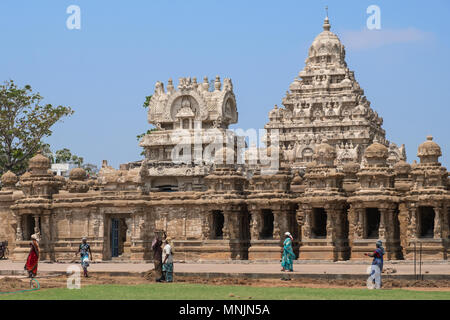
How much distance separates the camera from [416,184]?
46.7m

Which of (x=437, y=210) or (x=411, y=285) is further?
(x=437, y=210)

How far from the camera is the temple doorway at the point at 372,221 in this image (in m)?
48.0

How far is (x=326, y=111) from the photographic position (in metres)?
84.4

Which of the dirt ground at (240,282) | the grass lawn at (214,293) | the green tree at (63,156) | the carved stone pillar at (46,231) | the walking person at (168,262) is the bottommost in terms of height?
the grass lawn at (214,293)

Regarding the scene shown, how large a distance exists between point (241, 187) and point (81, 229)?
879cm

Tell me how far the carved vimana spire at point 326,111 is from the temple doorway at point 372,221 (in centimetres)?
3136

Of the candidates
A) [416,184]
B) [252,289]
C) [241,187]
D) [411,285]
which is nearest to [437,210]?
[416,184]

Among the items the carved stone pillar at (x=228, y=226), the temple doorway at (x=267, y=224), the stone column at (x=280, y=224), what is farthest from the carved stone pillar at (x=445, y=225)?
the carved stone pillar at (x=228, y=226)

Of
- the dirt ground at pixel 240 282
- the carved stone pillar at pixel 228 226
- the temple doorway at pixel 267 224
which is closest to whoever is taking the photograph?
the dirt ground at pixel 240 282

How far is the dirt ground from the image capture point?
3241 centimetres

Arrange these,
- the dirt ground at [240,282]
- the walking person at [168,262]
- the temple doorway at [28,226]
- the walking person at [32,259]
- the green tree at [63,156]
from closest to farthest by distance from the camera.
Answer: the dirt ground at [240,282]
the walking person at [168,262]
the walking person at [32,259]
the temple doorway at [28,226]
the green tree at [63,156]

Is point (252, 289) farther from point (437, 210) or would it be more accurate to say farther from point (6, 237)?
point (6, 237)

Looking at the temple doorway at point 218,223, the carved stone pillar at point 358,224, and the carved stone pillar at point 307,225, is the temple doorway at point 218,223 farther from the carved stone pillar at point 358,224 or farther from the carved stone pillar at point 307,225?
the carved stone pillar at point 358,224
